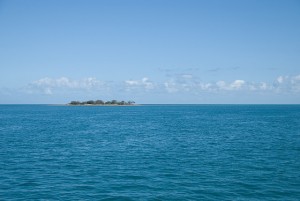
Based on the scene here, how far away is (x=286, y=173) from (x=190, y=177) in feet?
34.6

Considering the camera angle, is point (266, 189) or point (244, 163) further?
point (244, 163)

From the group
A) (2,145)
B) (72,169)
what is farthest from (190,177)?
(2,145)

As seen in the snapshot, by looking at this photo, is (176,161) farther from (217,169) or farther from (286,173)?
(286,173)

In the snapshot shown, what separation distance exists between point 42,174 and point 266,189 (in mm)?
22240

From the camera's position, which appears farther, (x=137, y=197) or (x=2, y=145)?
(x=2, y=145)

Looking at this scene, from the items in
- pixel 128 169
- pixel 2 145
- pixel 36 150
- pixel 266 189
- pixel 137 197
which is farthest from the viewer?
pixel 2 145

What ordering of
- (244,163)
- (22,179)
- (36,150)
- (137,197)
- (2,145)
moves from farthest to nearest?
(2,145)
(36,150)
(244,163)
(22,179)
(137,197)

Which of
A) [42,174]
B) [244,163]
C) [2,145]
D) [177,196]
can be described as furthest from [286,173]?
[2,145]

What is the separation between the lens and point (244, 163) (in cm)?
3600

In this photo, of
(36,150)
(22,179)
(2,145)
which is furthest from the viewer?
(2,145)

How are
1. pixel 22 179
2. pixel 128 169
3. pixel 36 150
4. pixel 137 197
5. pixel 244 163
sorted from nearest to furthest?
1. pixel 137 197
2. pixel 22 179
3. pixel 128 169
4. pixel 244 163
5. pixel 36 150

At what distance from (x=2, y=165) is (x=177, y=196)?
878 inches

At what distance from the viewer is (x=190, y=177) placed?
29688mm

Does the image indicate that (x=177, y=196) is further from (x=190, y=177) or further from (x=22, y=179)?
(x=22, y=179)
